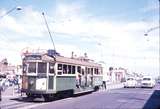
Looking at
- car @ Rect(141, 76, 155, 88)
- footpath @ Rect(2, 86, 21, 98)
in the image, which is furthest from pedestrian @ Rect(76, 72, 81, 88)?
car @ Rect(141, 76, 155, 88)

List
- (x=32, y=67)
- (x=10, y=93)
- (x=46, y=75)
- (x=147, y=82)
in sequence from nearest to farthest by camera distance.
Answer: (x=46, y=75), (x=32, y=67), (x=10, y=93), (x=147, y=82)

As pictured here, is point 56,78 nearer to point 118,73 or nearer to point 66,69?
point 66,69

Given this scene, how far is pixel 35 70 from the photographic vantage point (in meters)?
22.8

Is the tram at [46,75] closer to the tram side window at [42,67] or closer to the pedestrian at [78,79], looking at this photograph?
the tram side window at [42,67]

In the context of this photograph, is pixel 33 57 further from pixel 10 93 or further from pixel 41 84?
pixel 10 93

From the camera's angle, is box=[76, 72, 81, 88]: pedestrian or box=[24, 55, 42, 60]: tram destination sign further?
box=[76, 72, 81, 88]: pedestrian

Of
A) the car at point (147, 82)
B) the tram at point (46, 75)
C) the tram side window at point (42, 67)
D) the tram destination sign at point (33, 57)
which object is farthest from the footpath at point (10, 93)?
the car at point (147, 82)

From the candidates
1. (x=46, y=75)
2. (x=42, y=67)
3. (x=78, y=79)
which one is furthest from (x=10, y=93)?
(x=46, y=75)

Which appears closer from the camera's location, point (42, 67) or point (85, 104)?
point (85, 104)

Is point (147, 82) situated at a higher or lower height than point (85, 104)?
higher

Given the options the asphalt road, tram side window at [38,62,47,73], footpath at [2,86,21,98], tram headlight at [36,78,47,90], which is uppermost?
tram side window at [38,62,47,73]

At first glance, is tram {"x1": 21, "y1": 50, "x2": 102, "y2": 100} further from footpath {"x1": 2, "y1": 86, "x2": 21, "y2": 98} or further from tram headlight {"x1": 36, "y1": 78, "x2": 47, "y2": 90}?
footpath {"x1": 2, "y1": 86, "x2": 21, "y2": 98}

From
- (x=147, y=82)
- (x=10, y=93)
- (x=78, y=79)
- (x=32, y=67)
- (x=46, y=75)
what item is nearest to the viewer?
(x=46, y=75)

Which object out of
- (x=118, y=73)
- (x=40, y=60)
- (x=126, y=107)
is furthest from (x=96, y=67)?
(x=118, y=73)
